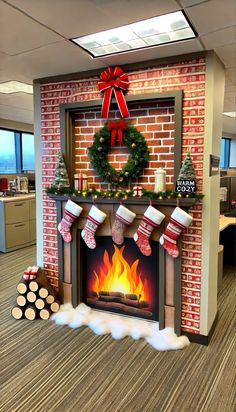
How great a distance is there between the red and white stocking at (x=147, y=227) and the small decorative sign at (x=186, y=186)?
0.87ft

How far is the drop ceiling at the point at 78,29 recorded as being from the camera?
1.70 m

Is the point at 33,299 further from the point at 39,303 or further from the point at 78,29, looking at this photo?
the point at 78,29

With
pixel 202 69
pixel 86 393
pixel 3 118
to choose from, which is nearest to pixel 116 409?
pixel 86 393

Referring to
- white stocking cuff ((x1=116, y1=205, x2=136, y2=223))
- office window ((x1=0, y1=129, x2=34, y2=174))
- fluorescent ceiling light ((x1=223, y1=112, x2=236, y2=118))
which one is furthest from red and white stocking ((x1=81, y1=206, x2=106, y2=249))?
office window ((x1=0, y1=129, x2=34, y2=174))

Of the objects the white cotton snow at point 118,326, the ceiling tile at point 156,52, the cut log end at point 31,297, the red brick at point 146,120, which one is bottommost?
the white cotton snow at point 118,326

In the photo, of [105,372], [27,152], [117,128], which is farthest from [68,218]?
[27,152]

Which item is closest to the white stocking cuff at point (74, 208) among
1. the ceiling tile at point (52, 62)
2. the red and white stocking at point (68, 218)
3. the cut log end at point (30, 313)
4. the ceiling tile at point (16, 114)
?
the red and white stocking at point (68, 218)

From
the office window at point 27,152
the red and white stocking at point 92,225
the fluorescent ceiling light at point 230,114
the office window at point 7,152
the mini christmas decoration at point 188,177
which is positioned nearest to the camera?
the mini christmas decoration at point 188,177

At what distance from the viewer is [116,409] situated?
6.35 ft

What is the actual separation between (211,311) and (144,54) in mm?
2242

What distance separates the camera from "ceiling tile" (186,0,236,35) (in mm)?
Answer: 1682

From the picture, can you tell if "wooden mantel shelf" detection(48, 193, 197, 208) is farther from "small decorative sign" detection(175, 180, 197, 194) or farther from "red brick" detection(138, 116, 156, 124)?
"red brick" detection(138, 116, 156, 124)

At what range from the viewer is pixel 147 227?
2646 mm

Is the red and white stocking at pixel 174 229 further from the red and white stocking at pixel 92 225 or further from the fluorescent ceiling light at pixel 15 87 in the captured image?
the fluorescent ceiling light at pixel 15 87
